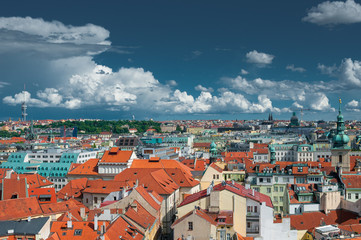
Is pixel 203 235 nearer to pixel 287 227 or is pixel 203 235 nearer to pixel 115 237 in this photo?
pixel 115 237

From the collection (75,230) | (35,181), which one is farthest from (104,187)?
(75,230)

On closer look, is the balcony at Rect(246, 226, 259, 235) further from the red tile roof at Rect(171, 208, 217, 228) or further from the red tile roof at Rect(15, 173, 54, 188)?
the red tile roof at Rect(15, 173, 54, 188)

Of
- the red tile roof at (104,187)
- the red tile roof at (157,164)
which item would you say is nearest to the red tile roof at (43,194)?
the red tile roof at (104,187)

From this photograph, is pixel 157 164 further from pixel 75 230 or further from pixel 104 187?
pixel 75 230

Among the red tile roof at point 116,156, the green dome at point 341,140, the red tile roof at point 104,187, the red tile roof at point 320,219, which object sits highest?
the green dome at point 341,140

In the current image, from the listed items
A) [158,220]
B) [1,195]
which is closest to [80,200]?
[1,195]

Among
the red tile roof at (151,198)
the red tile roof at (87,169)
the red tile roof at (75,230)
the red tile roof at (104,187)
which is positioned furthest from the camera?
the red tile roof at (87,169)

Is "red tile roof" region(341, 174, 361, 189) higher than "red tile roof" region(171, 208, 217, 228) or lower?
higher

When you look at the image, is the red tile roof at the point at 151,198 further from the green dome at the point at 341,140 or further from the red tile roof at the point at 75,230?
the green dome at the point at 341,140

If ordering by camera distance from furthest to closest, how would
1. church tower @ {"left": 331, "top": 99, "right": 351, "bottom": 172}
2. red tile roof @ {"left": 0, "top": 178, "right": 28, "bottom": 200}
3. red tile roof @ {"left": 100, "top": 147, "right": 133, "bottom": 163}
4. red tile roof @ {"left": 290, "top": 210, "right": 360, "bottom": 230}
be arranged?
red tile roof @ {"left": 100, "top": 147, "right": 133, "bottom": 163} < church tower @ {"left": 331, "top": 99, "right": 351, "bottom": 172} < red tile roof @ {"left": 0, "top": 178, "right": 28, "bottom": 200} < red tile roof @ {"left": 290, "top": 210, "right": 360, "bottom": 230}

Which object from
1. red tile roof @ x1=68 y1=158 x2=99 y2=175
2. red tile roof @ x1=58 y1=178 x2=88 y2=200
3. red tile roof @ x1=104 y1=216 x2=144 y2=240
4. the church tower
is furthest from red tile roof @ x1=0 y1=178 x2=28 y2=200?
the church tower

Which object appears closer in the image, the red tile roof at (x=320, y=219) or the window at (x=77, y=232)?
the window at (x=77, y=232)

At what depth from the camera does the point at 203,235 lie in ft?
172

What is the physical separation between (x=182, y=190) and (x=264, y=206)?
29.3 metres
